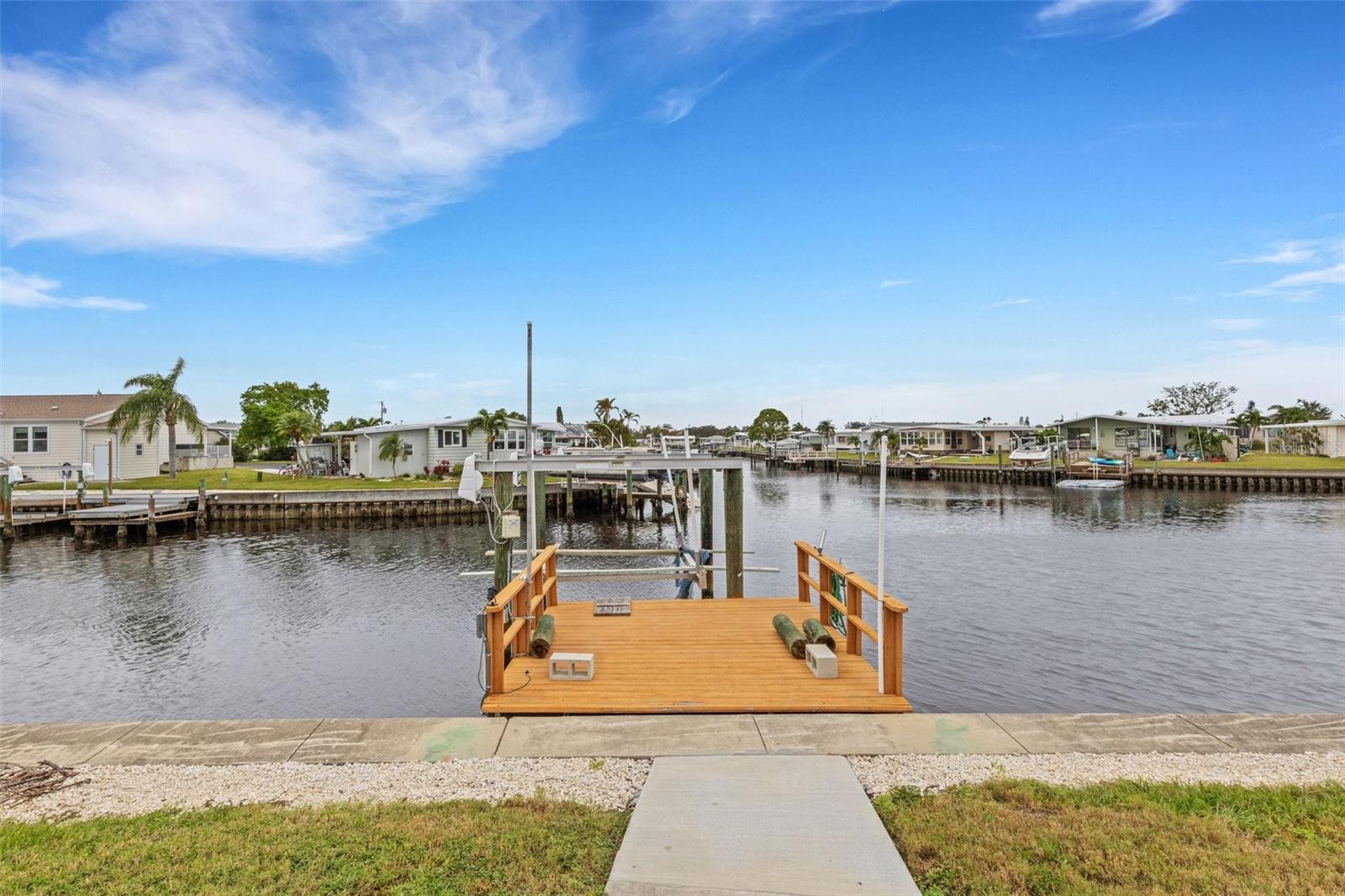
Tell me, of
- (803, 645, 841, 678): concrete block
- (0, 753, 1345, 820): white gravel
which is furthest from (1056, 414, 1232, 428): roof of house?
(0, 753, 1345, 820): white gravel

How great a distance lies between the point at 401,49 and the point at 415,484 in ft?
84.5

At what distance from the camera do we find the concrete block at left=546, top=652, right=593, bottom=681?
7.87 metres

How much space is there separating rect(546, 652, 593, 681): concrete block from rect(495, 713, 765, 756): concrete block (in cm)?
93

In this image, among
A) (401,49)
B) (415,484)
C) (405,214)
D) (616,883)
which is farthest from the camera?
(415,484)

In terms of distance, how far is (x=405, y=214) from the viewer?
3203 centimetres

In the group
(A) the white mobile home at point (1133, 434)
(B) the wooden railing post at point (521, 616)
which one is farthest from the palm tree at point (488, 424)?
(A) the white mobile home at point (1133, 434)

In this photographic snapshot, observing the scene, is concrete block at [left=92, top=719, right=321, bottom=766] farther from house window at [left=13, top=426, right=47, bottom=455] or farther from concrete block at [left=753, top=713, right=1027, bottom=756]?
house window at [left=13, top=426, right=47, bottom=455]

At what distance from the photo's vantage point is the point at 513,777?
18.2 feet

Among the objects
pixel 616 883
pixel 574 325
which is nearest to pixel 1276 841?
pixel 616 883

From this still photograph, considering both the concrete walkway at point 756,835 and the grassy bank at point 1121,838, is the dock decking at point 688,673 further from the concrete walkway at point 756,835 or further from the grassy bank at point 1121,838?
the grassy bank at point 1121,838

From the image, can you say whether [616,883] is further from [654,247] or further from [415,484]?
[415,484]

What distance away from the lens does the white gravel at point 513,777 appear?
5164 millimetres

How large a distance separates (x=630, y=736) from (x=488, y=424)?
40.3 m

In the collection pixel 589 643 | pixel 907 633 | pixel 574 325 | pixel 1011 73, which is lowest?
pixel 907 633
